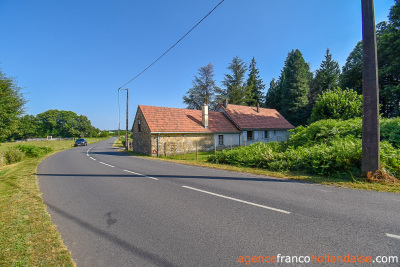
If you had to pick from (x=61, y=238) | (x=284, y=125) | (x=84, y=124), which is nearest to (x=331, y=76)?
(x=284, y=125)

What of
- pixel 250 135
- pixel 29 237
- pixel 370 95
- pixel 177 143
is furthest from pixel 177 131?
pixel 29 237

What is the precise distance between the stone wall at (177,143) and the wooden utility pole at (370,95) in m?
14.3

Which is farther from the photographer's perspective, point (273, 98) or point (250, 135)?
point (273, 98)

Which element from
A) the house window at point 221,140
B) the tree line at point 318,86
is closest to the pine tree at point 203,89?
the tree line at point 318,86

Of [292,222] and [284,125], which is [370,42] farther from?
[284,125]

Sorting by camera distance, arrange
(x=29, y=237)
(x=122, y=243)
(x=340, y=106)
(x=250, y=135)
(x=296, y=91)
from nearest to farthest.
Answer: (x=122, y=243) < (x=29, y=237) < (x=340, y=106) < (x=250, y=135) < (x=296, y=91)

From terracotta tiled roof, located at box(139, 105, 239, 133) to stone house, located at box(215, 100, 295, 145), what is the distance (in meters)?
1.44

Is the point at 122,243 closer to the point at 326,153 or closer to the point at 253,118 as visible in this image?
the point at 326,153

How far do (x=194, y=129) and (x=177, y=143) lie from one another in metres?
2.83

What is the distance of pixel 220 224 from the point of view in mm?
3715

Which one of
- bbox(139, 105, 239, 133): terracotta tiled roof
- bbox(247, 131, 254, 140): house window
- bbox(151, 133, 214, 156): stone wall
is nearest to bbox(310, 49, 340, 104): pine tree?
bbox(247, 131, 254, 140): house window

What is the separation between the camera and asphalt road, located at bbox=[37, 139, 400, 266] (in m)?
2.80

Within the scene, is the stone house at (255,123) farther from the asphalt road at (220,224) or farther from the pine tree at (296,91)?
the asphalt road at (220,224)

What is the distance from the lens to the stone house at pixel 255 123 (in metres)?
27.0
